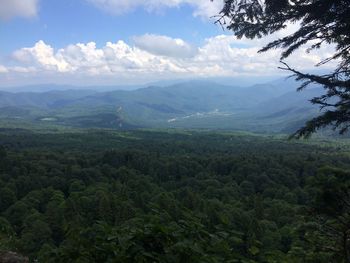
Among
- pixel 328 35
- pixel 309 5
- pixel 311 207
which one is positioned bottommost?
pixel 311 207

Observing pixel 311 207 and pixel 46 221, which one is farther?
pixel 46 221

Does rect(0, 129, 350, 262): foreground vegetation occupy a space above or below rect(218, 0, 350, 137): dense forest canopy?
below

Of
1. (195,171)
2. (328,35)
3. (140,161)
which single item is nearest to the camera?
(328,35)

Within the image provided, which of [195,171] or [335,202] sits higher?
[335,202]

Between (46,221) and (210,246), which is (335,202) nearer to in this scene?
(210,246)

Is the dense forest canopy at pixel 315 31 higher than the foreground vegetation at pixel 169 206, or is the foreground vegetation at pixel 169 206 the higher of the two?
the dense forest canopy at pixel 315 31

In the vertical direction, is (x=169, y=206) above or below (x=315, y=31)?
below

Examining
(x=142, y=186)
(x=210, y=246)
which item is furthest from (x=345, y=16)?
(x=142, y=186)

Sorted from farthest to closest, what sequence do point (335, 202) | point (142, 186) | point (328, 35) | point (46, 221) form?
point (142, 186) < point (46, 221) < point (328, 35) < point (335, 202)
